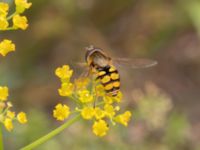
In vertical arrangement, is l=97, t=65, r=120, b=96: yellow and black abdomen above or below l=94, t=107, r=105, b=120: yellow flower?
above

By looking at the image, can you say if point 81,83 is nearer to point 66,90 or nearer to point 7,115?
point 66,90

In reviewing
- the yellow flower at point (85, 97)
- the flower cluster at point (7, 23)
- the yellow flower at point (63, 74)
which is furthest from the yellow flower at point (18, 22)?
the yellow flower at point (85, 97)

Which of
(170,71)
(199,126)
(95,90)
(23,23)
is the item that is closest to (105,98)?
(95,90)

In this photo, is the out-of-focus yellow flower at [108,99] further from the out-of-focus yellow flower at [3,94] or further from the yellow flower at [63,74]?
the out-of-focus yellow flower at [3,94]

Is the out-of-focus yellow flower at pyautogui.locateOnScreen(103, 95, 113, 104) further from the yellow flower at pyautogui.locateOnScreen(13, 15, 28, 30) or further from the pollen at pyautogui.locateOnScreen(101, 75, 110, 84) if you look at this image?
the yellow flower at pyautogui.locateOnScreen(13, 15, 28, 30)

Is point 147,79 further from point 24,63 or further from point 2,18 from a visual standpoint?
point 2,18

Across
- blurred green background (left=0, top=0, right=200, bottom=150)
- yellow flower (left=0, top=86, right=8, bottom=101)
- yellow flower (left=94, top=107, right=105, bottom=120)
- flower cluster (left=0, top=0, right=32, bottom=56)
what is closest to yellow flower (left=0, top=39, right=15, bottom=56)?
flower cluster (left=0, top=0, right=32, bottom=56)
